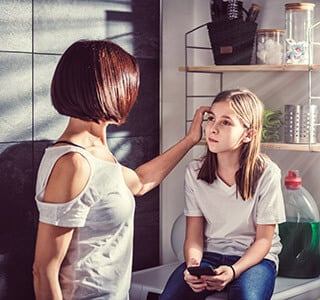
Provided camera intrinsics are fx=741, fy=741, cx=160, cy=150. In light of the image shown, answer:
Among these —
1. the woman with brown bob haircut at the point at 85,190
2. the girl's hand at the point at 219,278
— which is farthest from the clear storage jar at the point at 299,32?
the woman with brown bob haircut at the point at 85,190

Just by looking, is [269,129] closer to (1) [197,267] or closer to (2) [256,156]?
(2) [256,156]

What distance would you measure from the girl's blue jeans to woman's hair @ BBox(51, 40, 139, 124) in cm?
75

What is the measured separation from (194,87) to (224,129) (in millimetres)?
723

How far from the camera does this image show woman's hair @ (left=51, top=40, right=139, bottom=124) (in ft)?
5.37

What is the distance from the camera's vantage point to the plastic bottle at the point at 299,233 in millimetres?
2562

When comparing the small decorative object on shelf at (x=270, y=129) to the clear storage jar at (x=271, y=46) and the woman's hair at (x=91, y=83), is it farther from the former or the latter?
the woman's hair at (x=91, y=83)

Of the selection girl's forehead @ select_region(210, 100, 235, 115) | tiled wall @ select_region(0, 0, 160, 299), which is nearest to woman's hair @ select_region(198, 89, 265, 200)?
girl's forehead @ select_region(210, 100, 235, 115)

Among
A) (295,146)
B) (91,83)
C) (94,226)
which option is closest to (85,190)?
(94,226)

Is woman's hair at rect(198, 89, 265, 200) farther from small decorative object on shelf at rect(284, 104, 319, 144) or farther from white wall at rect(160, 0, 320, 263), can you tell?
white wall at rect(160, 0, 320, 263)

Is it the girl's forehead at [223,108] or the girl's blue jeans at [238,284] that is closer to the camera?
the girl's blue jeans at [238,284]

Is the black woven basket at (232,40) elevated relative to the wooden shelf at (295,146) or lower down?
elevated

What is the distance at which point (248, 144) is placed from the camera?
2.33 metres

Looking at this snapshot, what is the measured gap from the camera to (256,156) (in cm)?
232

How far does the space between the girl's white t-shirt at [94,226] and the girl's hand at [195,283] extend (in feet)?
1.56
